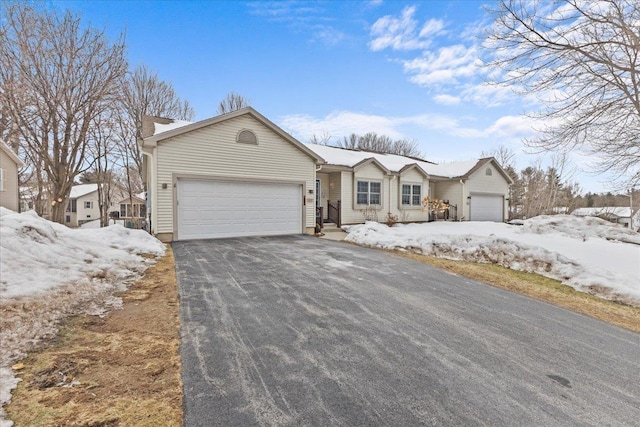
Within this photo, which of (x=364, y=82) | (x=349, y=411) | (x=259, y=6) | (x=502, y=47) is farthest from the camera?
(x=364, y=82)

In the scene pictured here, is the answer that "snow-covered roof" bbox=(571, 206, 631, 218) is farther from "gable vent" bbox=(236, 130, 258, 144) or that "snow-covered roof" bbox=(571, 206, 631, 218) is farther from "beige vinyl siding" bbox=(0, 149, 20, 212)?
"beige vinyl siding" bbox=(0, 149, 20, 212)

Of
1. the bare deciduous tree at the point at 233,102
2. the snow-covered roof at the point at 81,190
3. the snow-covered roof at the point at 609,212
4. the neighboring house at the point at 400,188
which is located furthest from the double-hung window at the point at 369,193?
the snow-covered roof at the point at 81,190

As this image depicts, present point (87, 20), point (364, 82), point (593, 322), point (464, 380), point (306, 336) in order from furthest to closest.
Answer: point (364, 82), point (87, 20), point (593, 322), point (306, 336), point (464, 380)

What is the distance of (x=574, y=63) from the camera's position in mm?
8375

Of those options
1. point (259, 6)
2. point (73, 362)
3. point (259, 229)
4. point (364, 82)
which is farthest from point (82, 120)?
point (73, 362)

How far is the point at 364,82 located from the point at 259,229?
10.6 meters

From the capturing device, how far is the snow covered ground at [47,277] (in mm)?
3005

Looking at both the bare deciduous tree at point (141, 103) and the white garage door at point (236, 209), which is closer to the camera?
the white garage door at point (236, 209)

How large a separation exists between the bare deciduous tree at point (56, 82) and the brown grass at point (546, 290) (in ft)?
58.7

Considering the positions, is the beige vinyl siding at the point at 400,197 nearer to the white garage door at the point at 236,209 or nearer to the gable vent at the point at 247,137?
the white garage door at the point at 236,209

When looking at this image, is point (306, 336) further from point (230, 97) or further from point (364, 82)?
point (230, 97)

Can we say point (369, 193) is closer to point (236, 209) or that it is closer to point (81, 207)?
point (236, 209)

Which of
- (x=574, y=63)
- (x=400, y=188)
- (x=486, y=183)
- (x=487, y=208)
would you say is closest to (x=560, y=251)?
(x=574, y=63)

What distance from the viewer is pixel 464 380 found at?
8.66 ft
